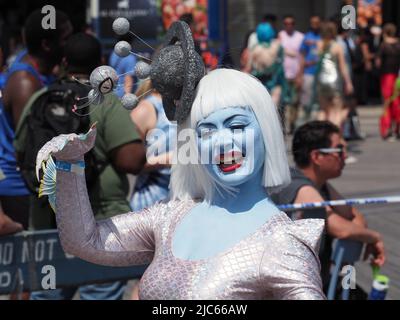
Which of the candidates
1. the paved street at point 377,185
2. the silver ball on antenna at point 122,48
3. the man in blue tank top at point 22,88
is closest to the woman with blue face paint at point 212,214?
the silver ball on antenna at point 122,48

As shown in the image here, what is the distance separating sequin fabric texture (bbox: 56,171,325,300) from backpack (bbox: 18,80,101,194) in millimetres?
1530

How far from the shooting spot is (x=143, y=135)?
499cm

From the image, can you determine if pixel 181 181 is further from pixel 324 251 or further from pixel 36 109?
pixel 324 251

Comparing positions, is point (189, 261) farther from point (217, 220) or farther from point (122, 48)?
point (122, 48)

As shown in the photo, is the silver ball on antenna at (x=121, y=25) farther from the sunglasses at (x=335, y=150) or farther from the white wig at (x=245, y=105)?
the sunglasses at (x=335, y=150)

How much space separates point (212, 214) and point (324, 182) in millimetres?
2423

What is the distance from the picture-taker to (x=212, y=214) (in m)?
2.68

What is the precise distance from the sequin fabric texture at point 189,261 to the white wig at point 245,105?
0.12 meters

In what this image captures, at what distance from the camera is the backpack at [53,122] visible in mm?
4262

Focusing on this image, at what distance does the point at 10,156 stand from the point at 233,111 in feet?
8.18

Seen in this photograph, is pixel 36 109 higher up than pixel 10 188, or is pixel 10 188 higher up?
pixel 36 109

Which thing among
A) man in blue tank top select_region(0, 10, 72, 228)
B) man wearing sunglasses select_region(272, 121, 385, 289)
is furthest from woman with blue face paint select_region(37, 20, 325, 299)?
man in blue tank top select_region(0, 10, 72, 228)

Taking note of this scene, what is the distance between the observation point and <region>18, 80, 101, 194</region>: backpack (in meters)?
4.26

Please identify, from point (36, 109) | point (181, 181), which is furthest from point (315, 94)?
point (181, 181)
